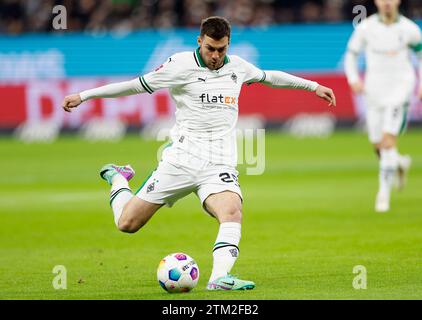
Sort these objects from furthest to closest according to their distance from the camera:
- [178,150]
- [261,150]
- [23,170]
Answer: [261,150] → [23,170] → [178,150]

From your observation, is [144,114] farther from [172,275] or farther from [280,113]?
[172,275]

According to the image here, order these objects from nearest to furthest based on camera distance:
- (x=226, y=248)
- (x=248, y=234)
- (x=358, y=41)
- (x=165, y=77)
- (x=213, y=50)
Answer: (x=226, y=248), (x=213, y=50), (x=165, y=77), (x=248, y=234), (x=358, y=41)

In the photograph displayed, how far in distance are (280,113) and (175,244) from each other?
16.8 meters

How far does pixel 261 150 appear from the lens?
81.9ft

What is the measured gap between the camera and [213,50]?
Answer: 30.9 feet

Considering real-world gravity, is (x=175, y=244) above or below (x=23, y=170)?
below

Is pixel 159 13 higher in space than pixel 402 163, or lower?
higher

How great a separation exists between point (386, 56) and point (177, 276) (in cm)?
803

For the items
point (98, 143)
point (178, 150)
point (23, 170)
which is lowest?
point (178, 150)

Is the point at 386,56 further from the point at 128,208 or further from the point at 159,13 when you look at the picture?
the point at 159,13

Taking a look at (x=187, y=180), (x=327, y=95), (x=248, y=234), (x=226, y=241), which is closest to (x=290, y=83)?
(x=327, y=95)

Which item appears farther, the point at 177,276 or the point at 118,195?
the point at 118,195

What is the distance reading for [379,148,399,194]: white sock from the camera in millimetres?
15406

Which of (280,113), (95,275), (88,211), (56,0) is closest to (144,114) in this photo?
(280,113)
